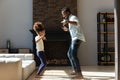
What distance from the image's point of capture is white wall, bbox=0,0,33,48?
9.25 meters

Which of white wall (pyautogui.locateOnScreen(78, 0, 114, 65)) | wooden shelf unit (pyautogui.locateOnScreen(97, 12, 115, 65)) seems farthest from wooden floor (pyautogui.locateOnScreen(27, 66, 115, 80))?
white wall (pyautogui.locateOnScreen(78, 0, 114, 65))

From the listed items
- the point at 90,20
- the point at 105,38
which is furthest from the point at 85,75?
the point at 90,20

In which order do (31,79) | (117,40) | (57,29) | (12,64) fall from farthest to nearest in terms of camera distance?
(57,29)
(31,79)
(12,64)
(117,40)

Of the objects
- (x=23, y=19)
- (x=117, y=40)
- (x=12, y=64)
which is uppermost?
(x=23, y=19)

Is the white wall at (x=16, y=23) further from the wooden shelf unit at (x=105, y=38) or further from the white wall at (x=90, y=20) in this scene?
the wooden shelf unit at (x=105, y=38)

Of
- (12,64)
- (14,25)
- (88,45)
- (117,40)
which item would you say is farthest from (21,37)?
(117,40)

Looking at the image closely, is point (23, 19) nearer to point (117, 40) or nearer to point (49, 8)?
point (49, 8)

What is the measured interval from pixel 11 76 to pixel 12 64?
21 centimetres

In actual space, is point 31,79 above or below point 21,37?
below

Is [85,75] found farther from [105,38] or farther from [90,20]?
[90,20]

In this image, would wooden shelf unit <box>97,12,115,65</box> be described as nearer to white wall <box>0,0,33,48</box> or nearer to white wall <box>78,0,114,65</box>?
white wall <box>78,0,114,65</box>

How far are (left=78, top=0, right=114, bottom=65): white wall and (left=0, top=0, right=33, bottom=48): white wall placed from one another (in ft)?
5.51

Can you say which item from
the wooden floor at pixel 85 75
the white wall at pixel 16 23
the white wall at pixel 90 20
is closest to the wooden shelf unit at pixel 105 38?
the white wall at pixel 90 20

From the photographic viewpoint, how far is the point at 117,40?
3.77 m
